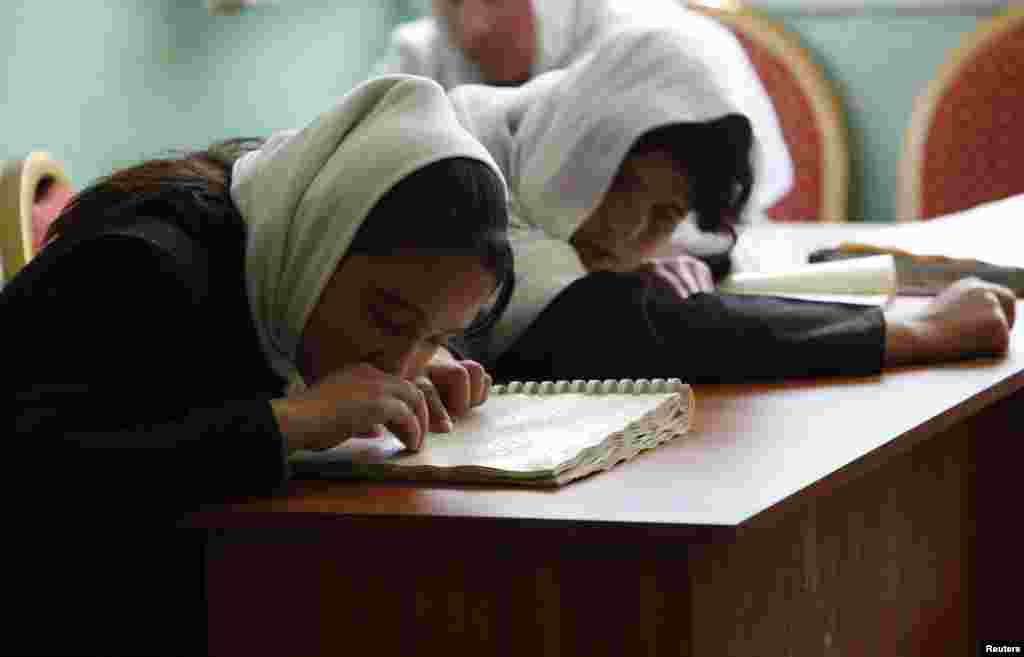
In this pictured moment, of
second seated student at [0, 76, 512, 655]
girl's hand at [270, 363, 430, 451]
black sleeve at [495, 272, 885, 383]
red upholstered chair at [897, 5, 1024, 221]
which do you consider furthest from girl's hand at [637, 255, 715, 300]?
red upholstered chair at [897, 5, 1024, 221]

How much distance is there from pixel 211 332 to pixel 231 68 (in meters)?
2.32

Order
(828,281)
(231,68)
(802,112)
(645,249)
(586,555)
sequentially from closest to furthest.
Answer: (586,555)
(645,249)
(828,281)
(231,68)
(802,112)

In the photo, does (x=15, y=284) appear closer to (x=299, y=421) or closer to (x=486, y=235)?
(x=299, y=421)

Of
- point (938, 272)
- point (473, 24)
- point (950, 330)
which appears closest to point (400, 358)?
point (950, 330)

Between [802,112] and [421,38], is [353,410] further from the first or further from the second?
[802,112]

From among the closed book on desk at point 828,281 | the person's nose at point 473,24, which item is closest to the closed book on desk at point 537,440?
the closed book on desk at point 828,281

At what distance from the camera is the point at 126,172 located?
1.29 metres

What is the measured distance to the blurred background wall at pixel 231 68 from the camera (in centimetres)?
274

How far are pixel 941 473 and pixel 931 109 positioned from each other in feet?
7.88

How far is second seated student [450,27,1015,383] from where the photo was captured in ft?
5.16

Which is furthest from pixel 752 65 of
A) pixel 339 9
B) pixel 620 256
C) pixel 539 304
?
pixel 539 304

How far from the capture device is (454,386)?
134 centimetres

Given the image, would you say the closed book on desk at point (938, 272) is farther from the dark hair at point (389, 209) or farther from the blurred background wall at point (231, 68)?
the blurred background wall at point (231, 68)

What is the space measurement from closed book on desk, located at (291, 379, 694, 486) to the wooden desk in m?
0.02
